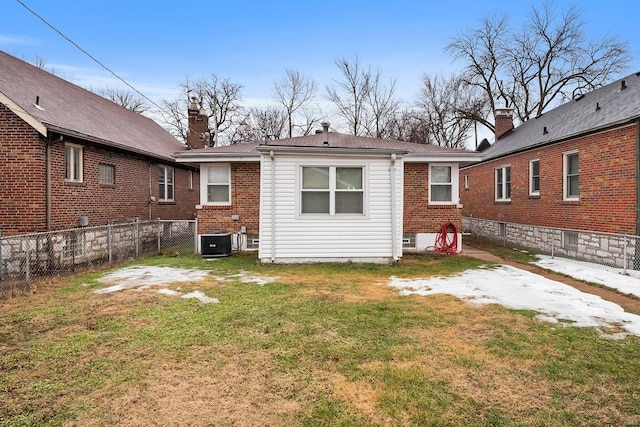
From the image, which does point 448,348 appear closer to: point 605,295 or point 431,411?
point 431,411

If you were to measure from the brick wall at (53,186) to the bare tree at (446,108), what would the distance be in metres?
26.6

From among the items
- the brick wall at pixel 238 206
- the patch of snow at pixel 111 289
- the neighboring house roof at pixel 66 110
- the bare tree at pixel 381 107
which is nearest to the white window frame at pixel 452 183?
the brick wall at pixel 238 206

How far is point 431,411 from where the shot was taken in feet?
9.07

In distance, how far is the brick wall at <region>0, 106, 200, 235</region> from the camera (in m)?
8.59

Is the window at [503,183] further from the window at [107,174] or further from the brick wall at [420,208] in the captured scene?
the window at [107,174]

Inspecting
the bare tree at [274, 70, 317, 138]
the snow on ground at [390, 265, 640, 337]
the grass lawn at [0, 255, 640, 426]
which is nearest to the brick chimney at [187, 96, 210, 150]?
the bare tree at [274, 70, 317, 138]

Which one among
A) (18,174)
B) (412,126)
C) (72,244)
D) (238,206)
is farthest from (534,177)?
(412,126)

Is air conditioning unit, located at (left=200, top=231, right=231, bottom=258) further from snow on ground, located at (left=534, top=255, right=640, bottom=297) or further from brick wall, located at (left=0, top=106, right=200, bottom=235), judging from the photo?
snow on ground, located at (left=534, top=255, right=640, bottom=297)

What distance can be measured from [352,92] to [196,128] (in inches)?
625

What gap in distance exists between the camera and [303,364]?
3.58 meters

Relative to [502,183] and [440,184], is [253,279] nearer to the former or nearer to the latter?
[440,184]

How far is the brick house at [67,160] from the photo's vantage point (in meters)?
8.59

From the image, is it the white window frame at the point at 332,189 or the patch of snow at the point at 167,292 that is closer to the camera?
the patch of snow at the point at 167,292

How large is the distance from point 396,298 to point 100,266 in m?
7.81
